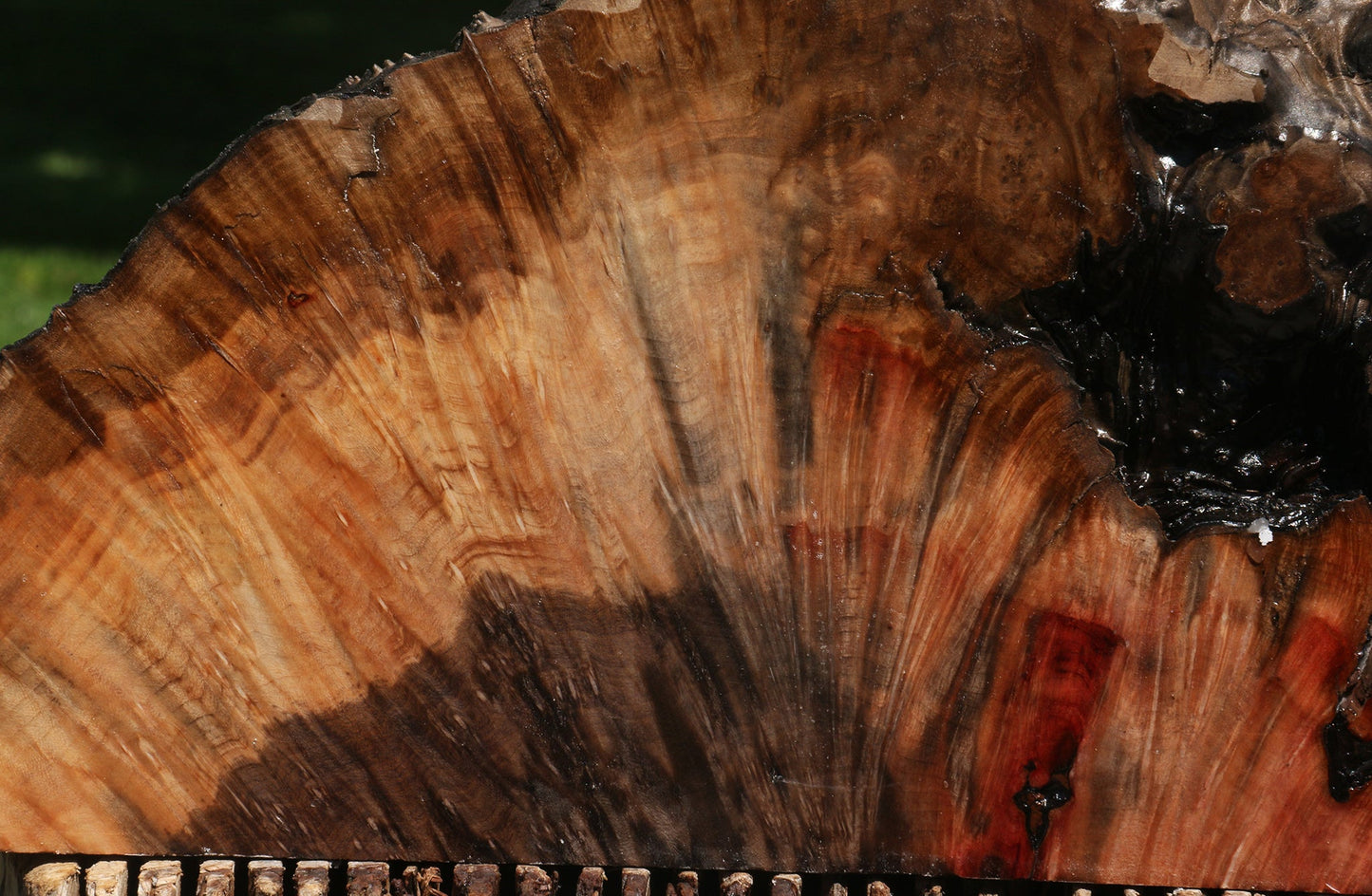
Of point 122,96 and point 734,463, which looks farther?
point 122,96

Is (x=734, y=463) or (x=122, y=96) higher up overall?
(x=122, y=96)

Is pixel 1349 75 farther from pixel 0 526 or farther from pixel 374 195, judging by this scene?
pixel 0 526

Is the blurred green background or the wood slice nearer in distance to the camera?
the wood slice

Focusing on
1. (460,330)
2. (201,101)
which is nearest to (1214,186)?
(460,330)

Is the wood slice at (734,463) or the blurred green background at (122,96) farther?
the blurred green background at (122,96)
